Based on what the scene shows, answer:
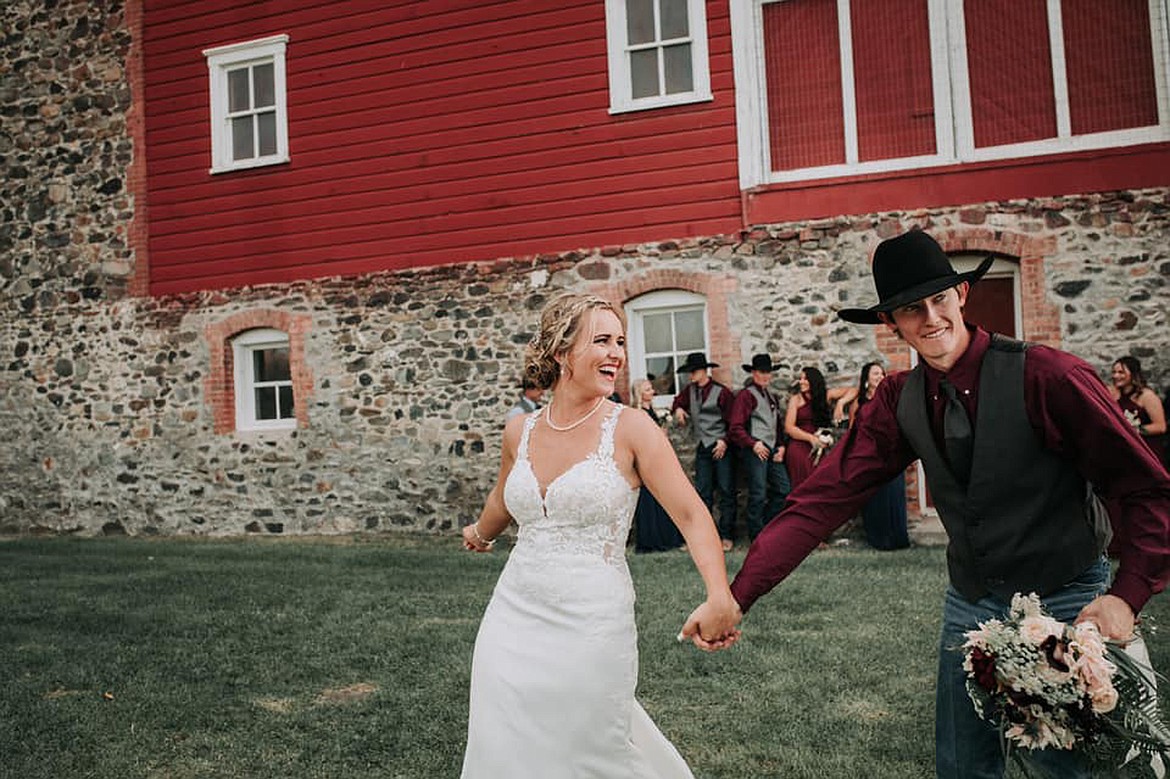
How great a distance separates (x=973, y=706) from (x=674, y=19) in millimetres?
10536

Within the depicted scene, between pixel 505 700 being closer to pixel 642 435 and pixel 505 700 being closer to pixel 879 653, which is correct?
pixel 642 435

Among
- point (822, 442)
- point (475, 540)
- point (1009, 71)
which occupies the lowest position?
point (475, 540)

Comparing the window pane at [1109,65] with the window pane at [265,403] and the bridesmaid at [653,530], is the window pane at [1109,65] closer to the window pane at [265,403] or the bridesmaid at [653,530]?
the bridesmaid at [653,530]

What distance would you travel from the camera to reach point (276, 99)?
13.9m

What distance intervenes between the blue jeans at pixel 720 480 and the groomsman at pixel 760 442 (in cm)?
20

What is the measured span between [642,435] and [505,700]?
968 mm

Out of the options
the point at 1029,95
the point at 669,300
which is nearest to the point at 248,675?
the point at 669,300

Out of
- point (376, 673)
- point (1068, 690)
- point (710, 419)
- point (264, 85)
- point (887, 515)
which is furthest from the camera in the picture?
point (264, 85)

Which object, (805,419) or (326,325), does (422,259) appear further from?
(805,419)

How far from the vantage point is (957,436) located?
2818mm

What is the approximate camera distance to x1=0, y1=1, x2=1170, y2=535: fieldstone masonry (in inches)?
412

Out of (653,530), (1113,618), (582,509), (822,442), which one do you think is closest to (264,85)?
(653,530)

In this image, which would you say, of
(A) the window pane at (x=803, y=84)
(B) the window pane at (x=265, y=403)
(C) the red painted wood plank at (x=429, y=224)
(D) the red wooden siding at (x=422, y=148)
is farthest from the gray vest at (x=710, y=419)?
Answer: (B) the window pane at (x=265, y=403)

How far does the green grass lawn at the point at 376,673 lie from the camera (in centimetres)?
462
